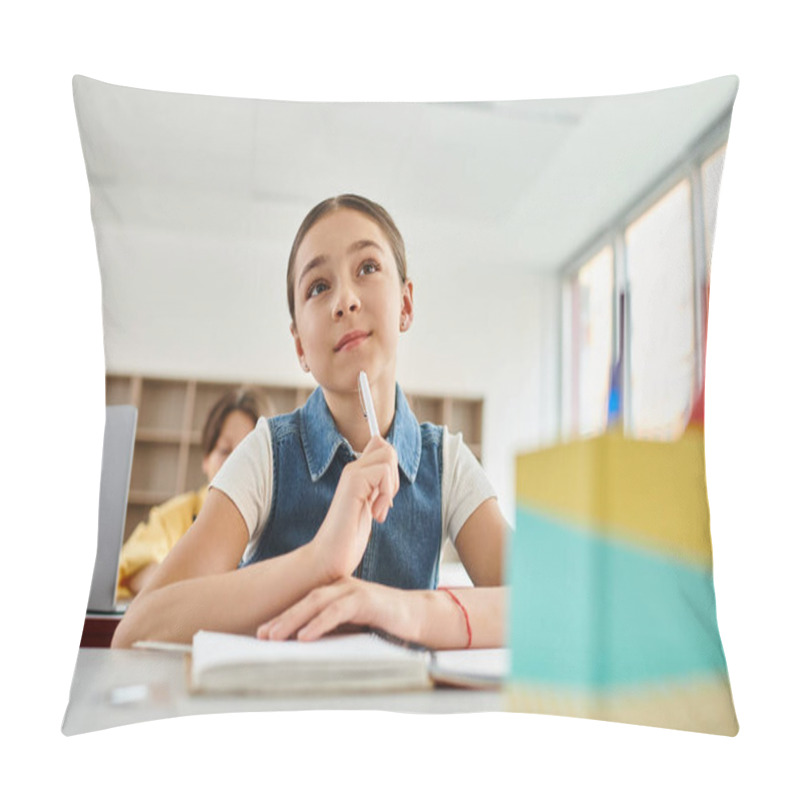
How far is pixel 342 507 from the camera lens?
1.34 meters

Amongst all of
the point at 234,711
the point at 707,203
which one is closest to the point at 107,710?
the point at 234,711

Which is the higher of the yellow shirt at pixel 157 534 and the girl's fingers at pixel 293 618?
the yellow shirt at pixel 157 534

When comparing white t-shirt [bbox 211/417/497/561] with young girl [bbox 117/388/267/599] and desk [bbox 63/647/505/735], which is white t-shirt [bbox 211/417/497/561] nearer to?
young girl [bbox 117/388/267/599]

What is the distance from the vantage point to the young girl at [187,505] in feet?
4.38

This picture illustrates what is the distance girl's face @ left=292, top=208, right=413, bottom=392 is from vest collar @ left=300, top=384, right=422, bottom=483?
1.6 inches

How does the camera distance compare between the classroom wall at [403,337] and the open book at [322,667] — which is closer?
the open book at [322,667]

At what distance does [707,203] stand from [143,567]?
106 centimetres

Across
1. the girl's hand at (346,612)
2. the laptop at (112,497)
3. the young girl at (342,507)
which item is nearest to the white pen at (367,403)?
the young girl at (342,507)

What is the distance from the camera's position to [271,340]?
4.50ft

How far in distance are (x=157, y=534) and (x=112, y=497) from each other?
101mm

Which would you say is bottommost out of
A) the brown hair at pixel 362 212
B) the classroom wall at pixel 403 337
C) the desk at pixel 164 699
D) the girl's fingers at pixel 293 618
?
the desk at pixel 164 699

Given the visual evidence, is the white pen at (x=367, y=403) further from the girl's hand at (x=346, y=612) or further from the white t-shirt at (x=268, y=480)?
the girl's hand at (x=346, y=612)

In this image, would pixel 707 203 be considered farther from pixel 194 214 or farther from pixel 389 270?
pixel 194 214

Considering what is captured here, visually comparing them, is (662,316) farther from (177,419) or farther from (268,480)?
(177,419)
